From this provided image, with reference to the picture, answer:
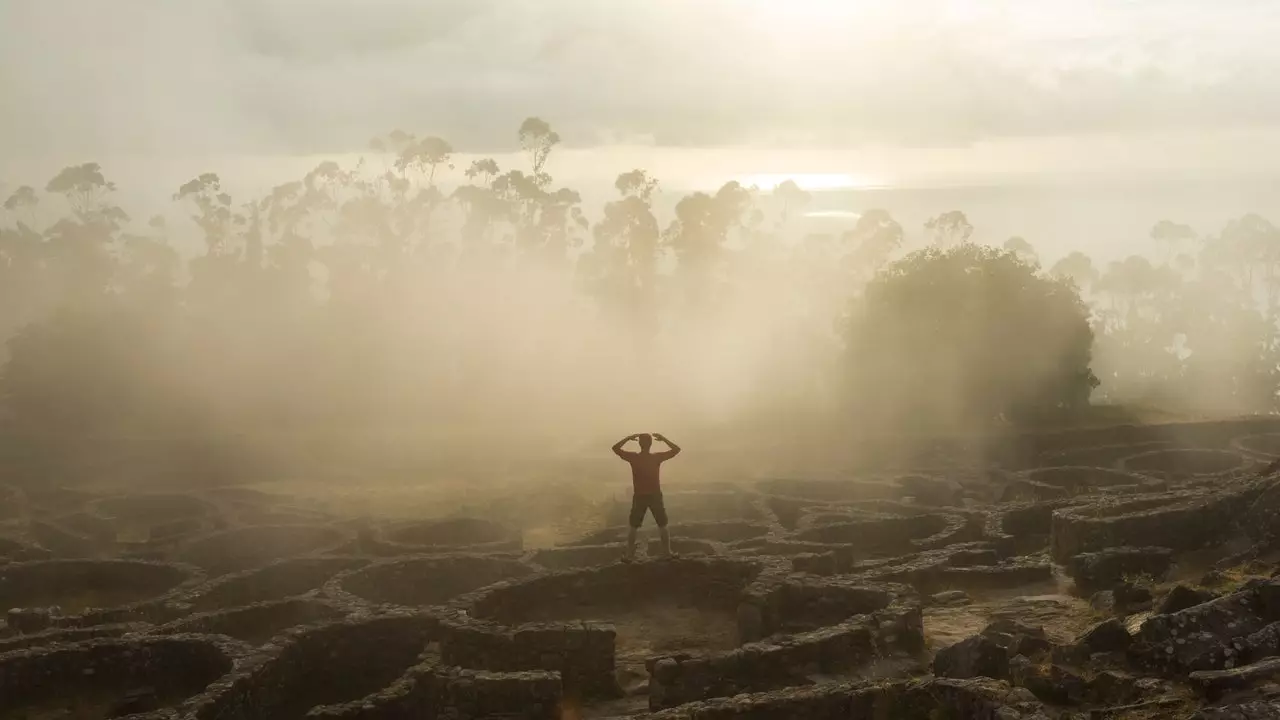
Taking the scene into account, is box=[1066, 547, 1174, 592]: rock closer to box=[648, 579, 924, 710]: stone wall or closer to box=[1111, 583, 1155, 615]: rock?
box=[1111, 583, 1155, 615]: rock

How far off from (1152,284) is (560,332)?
173 feet

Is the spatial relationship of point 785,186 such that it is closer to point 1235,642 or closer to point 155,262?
point 155,262

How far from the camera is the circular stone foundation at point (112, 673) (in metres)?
16.1

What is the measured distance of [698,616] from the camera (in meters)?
18.5

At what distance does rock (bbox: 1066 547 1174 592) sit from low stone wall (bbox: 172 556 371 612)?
1383 centimetres

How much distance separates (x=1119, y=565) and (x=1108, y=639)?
561 cm

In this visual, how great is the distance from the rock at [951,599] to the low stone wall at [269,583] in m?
11.3

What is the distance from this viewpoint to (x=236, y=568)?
942 inches

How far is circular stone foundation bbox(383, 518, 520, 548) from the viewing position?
26388 mm

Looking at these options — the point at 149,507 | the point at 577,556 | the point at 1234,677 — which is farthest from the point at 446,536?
the point at 1234,677

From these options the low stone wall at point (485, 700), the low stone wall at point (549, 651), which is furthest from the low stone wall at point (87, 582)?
the low stone wall at point (485, 700)

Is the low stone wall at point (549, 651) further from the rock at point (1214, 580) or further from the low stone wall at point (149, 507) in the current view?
the low stone wall at point (149, 507)

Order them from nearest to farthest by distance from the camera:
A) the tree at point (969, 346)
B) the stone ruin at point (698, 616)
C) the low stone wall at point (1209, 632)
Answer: the low stone wall at point (1209, 632)
the stone ruin at point (698, 616)
the tree at point (969, 346)

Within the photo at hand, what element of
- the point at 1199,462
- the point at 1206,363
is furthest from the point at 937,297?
the point at 1206,363
